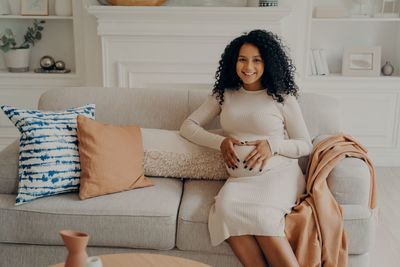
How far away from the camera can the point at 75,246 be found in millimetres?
1327

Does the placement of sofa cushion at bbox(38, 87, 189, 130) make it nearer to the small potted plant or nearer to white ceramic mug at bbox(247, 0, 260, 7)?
white ceramic mug at bbox(247, 0, 260, 7)

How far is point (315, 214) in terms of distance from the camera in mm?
2053

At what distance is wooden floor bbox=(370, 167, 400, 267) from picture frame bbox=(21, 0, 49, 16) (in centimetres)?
283

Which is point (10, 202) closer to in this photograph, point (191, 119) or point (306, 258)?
point (191, 119)

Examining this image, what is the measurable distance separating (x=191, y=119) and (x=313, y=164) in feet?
2.02

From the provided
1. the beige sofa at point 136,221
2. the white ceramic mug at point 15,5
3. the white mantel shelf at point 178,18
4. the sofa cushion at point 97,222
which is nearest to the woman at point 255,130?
the beige sofa at point 136,221

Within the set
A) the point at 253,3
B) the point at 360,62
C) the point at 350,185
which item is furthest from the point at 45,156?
the point at 360,62

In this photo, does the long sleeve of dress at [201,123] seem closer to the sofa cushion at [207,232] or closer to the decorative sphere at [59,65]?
the sofa cushion at [207,232]

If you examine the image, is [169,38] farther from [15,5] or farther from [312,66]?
[15,5]

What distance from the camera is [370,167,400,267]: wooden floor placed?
2.63 m

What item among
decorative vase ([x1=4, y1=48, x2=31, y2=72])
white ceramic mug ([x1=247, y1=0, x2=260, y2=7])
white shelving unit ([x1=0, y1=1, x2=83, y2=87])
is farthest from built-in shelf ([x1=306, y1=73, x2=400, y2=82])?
decorative vase ([x1=4, y1=48, x2=31, y2=72])

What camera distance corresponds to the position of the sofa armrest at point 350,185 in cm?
213

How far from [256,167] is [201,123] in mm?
396

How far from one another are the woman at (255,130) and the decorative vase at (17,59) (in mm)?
2095
